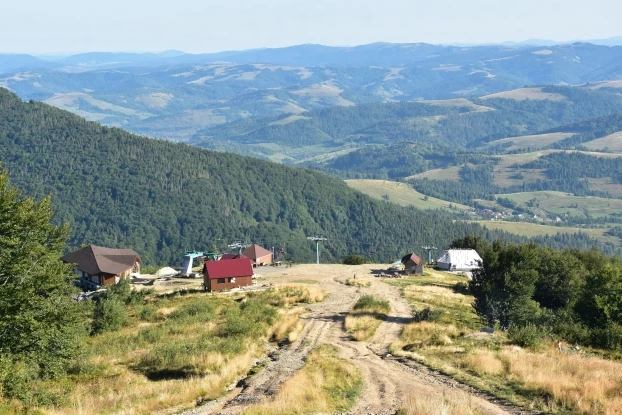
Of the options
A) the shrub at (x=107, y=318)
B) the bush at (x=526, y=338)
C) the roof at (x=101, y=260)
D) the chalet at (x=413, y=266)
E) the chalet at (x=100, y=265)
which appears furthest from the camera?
the chalet at (x=413, y=266)

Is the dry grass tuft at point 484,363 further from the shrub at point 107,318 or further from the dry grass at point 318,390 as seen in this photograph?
the shrub at point 107,318

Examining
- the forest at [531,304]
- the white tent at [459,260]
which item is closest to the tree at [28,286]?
the forest at [531,304]

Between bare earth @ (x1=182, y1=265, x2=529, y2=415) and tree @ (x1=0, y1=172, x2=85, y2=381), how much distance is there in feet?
29.1

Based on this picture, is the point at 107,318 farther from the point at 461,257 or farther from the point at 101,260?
the point at 461,257

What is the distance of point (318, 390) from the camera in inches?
1292

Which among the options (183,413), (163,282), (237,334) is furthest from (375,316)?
(163,282)

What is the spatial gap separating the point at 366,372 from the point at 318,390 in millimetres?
6163

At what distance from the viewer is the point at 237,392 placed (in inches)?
1373

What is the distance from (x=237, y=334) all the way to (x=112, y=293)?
30.6m

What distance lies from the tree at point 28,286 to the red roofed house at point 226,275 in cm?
5356

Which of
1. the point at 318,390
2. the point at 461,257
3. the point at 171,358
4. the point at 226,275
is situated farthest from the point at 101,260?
the point at 318,390

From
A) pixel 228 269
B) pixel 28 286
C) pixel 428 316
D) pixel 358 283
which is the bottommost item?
pixel 358 283

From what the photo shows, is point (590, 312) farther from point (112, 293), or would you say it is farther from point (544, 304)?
point (112, 293)

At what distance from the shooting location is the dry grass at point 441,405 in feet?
86.3
